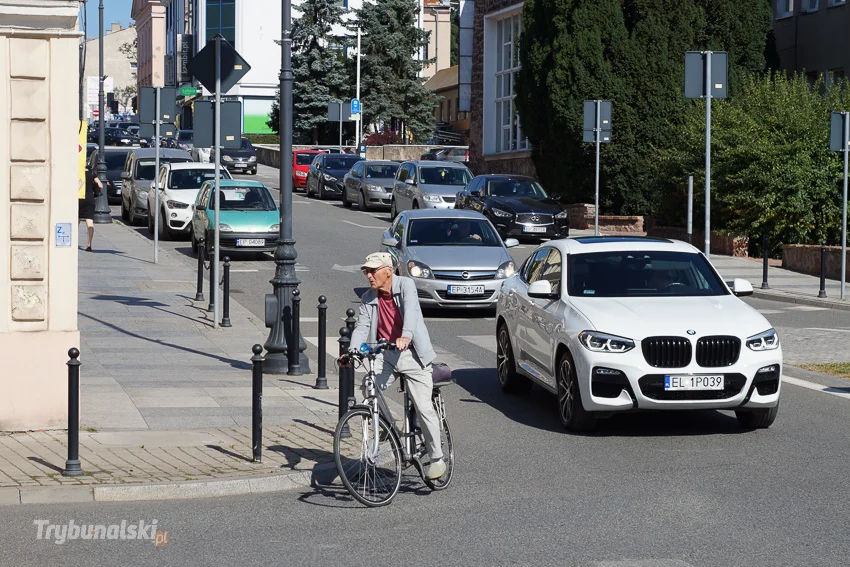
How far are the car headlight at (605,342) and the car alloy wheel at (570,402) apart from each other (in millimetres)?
297

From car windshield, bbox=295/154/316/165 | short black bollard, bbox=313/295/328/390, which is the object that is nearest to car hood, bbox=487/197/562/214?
short black bollard, bbox=313/295/328/390

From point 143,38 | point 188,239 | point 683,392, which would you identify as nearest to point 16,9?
point 683,392

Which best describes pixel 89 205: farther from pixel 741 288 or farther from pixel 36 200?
pixel 741 288

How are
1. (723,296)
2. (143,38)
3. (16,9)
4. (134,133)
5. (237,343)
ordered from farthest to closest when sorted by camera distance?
1. (143,38)
2. (134,133)
3. (237,343)
4. (723,296)
5. (16,9)

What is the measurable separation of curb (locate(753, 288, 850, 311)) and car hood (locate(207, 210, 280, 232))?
32.9 ft

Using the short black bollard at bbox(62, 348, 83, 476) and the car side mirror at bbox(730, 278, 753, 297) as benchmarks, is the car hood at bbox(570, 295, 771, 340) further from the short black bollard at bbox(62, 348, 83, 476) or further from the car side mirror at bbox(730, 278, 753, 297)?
the short black bollard at bbox(62, 348, 83, 476)

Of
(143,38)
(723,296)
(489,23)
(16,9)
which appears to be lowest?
(723,296)

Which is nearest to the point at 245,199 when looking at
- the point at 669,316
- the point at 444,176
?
the point at 444,176

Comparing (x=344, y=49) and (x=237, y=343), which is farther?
(x=344, y=49)

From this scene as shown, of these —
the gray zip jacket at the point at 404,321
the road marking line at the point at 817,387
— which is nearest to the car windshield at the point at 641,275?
the road marking line at the point at 817,387

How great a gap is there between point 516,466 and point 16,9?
17.1ft

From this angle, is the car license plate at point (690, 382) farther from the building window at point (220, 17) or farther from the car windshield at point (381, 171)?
the building window at point (220, 17)

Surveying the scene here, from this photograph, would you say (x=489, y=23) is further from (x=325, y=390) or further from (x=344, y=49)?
(x=325, y=390)

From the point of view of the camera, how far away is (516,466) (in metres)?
9.62
